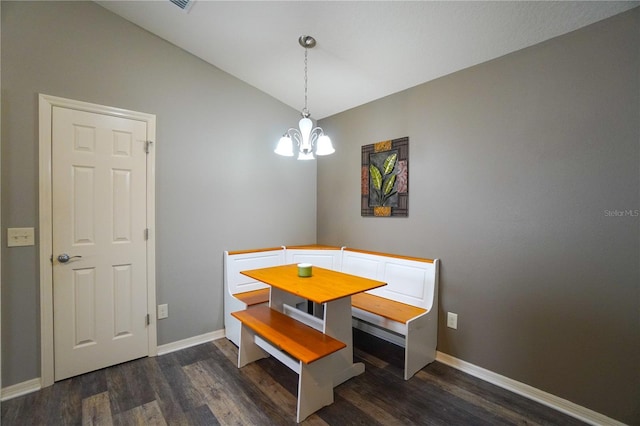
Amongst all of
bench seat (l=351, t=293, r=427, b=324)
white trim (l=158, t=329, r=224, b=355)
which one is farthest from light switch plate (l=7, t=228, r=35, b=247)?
bench seat (l=351, t=293, r=427, b=324)

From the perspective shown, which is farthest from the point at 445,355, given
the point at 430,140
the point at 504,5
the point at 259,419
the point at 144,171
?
the point at 144,171

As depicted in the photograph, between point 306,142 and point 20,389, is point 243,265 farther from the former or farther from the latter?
point 20,389

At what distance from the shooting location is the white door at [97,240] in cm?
208

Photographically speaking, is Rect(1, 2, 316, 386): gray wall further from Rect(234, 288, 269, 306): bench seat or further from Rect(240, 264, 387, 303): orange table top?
Rect(240, 264, 387, 303): orange table top

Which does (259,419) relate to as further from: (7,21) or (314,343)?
(7,21)

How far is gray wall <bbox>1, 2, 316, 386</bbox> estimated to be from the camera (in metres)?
1.93

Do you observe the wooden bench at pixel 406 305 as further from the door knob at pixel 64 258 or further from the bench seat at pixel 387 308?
the door knob at pixel 64 258

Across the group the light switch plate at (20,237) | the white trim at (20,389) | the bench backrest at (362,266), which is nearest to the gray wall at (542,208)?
the bench backrest at (362,266)

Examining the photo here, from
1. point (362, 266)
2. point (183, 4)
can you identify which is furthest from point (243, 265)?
point (183, 4)

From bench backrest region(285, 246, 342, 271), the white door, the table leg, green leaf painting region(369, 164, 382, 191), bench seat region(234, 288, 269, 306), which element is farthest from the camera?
bench backrest region(285, 246, 342, 271)

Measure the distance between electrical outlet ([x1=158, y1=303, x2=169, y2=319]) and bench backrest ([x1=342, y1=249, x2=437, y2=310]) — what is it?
1.91 metres

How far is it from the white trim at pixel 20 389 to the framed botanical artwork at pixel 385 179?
3.09m

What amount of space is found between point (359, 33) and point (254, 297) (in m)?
2.53

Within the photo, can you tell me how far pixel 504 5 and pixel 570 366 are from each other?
2367mm
